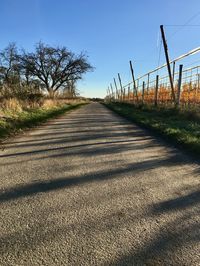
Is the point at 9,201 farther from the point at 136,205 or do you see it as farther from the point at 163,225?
the point at 163,225

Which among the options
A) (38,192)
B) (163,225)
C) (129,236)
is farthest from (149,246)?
(38,192)

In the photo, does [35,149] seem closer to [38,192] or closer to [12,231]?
[38,192]

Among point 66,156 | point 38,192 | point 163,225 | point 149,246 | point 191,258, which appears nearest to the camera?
point 191,258

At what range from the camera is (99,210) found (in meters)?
2.74

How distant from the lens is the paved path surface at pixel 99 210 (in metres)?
2.01

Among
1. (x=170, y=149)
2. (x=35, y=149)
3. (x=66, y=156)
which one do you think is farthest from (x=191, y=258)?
(x=35, y=149)

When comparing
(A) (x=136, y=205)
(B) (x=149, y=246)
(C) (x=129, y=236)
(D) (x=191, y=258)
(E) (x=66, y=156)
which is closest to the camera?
(D) (x=191, y=258)

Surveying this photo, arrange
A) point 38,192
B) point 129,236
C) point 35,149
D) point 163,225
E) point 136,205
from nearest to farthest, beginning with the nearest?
1. point 129,236
2. point 163,225
3. point 136,205
4. point 38,192
5. point 35,149

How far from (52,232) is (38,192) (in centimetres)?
101

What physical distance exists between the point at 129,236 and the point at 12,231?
3.49ft

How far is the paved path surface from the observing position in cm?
201

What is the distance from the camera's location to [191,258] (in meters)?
1.96

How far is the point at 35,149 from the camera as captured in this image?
5.83 meters

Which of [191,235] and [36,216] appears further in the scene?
[36,216]
